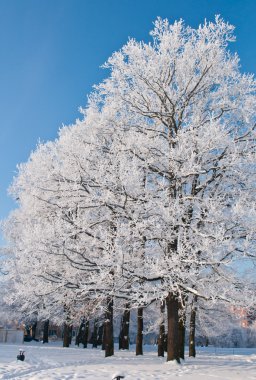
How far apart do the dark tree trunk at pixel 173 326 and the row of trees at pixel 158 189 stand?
32mm

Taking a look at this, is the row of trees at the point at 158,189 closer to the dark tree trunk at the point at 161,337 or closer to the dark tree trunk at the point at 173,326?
the dark tree trunk at the point at 173,326

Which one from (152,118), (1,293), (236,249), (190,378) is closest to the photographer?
(190,378)

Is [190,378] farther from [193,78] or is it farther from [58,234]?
[193,78]

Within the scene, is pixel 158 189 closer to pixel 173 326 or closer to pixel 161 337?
pixel 173 326

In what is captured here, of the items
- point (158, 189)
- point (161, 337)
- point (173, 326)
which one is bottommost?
point (161, 337)

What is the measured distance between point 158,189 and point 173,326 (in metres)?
4.36

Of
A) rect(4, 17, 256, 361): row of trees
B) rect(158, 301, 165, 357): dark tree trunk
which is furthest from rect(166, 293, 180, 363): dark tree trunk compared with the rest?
rect(158, 301, 165, 357): dark tree trunk

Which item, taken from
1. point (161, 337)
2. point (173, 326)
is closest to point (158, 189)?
point (173, 326)

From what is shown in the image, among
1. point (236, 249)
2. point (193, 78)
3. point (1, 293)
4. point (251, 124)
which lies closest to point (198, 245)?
point (236, 249)

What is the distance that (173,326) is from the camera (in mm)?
12664

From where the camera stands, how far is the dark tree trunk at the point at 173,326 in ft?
41.5

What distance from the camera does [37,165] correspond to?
683 inches

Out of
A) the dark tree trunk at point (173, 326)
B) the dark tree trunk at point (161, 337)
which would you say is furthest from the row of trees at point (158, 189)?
the dark tree trunk at point (161, 337)

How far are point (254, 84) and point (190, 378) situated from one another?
9.80 meters
